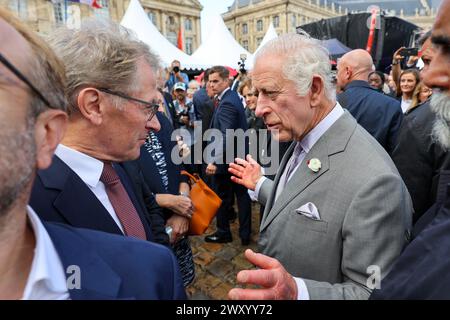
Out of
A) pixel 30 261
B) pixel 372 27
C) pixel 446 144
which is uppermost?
pixel 372 27

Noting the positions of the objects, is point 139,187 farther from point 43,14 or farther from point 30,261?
point 43,14

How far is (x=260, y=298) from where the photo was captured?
102 cm

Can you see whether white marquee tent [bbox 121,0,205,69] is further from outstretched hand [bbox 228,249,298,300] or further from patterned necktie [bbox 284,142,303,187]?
outstretched hand [bbox 228,249,298,300]

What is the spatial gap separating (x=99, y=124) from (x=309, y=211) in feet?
3.54

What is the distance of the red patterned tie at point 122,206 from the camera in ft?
4.56

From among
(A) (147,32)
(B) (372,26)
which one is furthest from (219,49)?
(B) (372,26)

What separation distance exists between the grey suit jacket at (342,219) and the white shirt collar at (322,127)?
3 centimetres

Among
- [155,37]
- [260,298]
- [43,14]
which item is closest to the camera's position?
[260,298]

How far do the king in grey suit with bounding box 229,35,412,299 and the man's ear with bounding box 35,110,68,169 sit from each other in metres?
0.74

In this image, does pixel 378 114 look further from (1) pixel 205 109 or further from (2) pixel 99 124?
(2) pixel 99 124

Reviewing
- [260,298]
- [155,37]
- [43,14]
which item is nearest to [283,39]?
[260,298]

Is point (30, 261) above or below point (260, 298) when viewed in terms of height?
above
